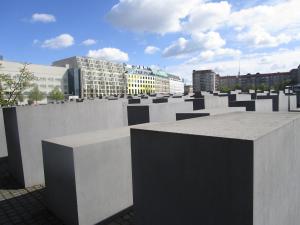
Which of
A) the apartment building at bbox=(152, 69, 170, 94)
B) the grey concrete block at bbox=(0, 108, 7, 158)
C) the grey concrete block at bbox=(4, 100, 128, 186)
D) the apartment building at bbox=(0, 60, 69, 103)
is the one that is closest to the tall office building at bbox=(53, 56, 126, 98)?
the apartment building at bbox=(0, 60, 69, 103)

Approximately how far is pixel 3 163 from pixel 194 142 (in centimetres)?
1012

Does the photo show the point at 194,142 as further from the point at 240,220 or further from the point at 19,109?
the point at 19,109

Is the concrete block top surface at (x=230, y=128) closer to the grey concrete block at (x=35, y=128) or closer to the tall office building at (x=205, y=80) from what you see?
the grey concrete block at (x=35, y=128)

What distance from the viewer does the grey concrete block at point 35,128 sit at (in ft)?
25.8

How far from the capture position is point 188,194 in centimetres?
321

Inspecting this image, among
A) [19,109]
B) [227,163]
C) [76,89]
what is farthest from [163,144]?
[76,89]

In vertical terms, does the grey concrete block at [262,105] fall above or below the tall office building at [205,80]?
below

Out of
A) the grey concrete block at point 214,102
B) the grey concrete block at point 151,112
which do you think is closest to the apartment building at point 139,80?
the grey concrete block at point 214,102

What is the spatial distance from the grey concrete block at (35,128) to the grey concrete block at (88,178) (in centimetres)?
210

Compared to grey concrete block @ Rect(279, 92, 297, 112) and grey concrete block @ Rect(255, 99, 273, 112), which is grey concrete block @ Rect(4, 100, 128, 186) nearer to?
grey concrete block @ Rect(255, 99, 273, 112)

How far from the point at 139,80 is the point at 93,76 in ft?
103

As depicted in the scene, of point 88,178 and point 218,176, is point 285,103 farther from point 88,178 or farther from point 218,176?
point 218,176

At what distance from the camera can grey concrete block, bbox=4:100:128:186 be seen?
786 cm

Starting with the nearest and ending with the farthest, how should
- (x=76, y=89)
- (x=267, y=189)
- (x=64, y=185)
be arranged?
1. (x=267, y=189)
2. (x=64, y=185)
3. (x=76, y=89)
